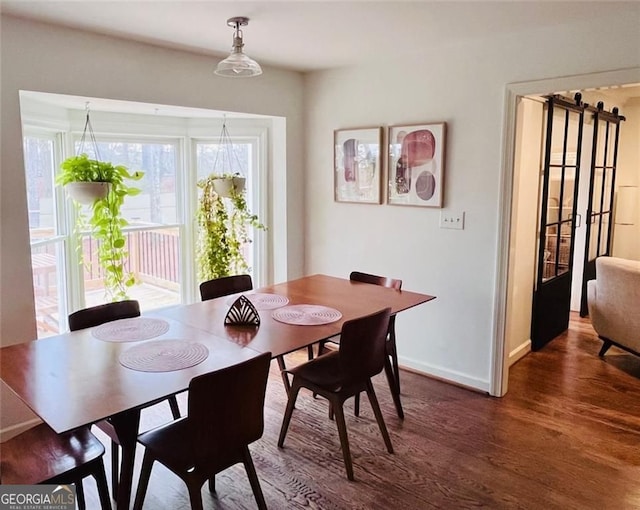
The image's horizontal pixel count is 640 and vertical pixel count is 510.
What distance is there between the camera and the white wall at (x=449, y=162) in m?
2.91

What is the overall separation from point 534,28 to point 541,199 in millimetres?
1502

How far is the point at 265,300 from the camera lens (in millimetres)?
2887

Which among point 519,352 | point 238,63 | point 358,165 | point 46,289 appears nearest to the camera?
point 238,63

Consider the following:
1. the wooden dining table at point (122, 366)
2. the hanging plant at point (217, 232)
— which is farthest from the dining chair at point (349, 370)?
the hanging plant at point (217, 232)

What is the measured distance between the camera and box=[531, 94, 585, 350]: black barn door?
397 cm

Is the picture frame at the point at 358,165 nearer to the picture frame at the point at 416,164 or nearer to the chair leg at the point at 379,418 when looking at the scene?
the picture frame at the point at 416,164

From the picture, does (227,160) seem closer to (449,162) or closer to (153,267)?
(153,267)

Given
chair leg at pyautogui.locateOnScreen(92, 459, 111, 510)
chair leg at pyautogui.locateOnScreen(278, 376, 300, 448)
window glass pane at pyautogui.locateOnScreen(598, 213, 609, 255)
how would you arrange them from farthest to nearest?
window glass pane at pyautogui.locateOnScreen(598, 213, 609, 255) → chair leg at pyautogui.locateOnScreen(278, 376, 300, 448) → chair leg at pyautogui.locateOnScreen(92, 459, 111, 510)

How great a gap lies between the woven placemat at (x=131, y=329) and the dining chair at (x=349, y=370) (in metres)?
0.72

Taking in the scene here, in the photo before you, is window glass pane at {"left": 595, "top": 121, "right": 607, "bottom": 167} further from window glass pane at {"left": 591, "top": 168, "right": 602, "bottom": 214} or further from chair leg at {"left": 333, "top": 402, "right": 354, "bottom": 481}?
chair leg at {"left": 333, "top": 402, "right": 354, "bottom": 481}

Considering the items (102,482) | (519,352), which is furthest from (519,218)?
(102,482)

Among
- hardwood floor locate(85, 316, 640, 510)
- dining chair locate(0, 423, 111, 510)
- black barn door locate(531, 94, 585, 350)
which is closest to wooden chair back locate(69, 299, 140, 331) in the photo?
dining chair locate(0, 423, 111, 510)

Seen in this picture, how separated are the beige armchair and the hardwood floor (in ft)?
1.22

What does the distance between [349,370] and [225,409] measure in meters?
0.80
